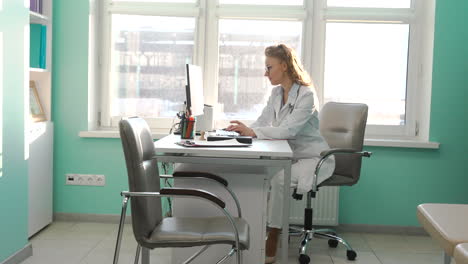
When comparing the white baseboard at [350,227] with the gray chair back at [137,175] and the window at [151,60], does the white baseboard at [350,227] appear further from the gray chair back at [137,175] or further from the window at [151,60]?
the gray chair back at [137,175]

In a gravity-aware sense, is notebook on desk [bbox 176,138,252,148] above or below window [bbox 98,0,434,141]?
below

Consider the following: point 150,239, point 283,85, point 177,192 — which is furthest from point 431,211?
point 283,85

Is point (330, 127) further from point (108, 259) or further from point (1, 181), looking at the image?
point (1, 181)

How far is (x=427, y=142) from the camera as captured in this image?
428 centimetres

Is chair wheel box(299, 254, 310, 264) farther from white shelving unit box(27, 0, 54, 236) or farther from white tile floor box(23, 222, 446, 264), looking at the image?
white shelving unit box(27, 0, 54, 236)

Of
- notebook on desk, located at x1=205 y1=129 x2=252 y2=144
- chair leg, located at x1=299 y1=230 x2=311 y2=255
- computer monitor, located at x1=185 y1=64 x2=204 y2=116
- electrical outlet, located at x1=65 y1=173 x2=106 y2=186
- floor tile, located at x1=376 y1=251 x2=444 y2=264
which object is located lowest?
floor tile, located at x1=376 y1=251 x2=444 y2=264

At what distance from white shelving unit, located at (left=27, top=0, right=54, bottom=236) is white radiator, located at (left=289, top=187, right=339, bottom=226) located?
5.94ft

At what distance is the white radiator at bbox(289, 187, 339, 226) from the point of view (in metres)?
4.27

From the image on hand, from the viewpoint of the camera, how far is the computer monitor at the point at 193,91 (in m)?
3.28

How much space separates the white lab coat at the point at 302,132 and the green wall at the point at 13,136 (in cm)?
141

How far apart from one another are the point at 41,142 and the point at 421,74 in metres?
2.88

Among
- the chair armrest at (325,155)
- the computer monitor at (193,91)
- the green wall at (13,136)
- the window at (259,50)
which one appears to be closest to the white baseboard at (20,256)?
the green wall at (13,136)

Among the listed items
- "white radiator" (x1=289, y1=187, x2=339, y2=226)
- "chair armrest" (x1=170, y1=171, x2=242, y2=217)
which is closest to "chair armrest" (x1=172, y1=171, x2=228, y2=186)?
"chair armrest" (x1=170, y1=171, x2=242, y2=217)

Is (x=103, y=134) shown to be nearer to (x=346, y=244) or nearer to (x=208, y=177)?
(x=208, y=177)
